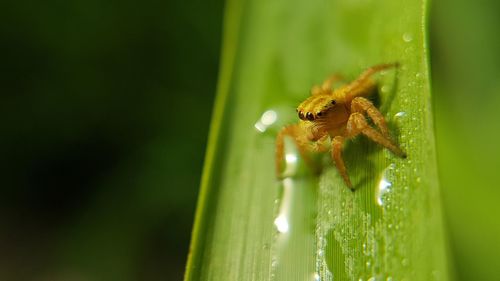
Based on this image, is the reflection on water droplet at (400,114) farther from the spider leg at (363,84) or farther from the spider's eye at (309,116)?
the spider's eye at (309,116)

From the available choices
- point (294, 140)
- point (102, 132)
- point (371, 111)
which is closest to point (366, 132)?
point (371, 111)

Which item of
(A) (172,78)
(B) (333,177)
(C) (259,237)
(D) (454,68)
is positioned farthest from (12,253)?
(D) (454,68)

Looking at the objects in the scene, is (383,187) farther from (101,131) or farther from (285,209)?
(101,131)

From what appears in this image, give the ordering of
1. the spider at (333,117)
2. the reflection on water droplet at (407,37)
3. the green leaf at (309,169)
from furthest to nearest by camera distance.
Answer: the spider at (333,117)
the reflection on water droplet at (407,37)
the green leaf at (309,169)

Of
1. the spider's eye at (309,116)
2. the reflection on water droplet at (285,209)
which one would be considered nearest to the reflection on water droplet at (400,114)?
the spider's eye at (309,116)

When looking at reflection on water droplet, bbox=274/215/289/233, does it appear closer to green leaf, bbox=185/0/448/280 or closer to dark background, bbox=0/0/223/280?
green leaf, bbox=185/0/448/280

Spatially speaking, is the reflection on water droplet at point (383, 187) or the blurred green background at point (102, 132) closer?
the reflection on water droplet at point (383, 187)
